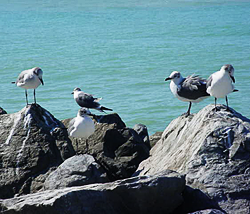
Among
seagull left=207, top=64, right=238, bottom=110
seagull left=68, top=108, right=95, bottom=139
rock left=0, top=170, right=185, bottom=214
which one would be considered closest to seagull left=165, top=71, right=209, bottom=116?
seagull left=207, top=64, right=238, bottom=110

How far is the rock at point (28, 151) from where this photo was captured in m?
8.09

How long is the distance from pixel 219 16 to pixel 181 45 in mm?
9577

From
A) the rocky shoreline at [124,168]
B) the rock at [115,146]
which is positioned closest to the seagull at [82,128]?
the rocky shoreline at [124,168]

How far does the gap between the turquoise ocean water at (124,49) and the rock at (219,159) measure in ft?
29.0

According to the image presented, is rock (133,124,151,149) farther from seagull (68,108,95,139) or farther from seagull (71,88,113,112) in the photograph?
seagull (68,108,95,139)

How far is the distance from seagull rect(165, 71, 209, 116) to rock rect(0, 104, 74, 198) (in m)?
2.04

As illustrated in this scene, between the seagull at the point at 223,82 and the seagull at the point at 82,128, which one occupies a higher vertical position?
the seagull at the point at 223,82

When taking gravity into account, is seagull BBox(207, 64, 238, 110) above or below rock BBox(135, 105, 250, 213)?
above

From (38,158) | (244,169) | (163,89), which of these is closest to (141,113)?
(163,89)

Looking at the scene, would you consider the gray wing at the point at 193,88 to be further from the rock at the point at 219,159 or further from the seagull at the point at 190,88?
the rock at the point at 219,159

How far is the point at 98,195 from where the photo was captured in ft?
19.8

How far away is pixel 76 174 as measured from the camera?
740 cm

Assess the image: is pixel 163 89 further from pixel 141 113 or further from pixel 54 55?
pixel 54 55

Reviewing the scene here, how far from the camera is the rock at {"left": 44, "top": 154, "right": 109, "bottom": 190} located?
7281mm
